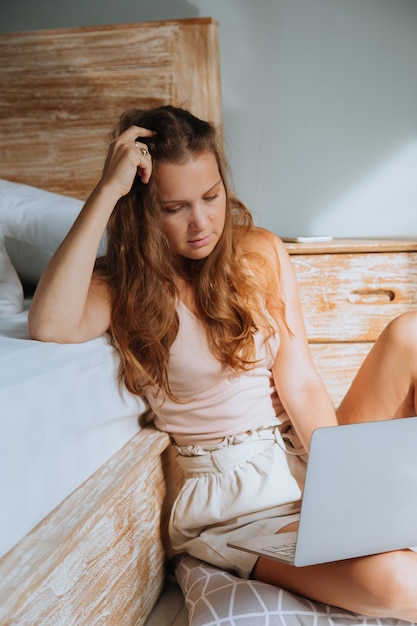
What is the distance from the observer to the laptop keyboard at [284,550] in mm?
844

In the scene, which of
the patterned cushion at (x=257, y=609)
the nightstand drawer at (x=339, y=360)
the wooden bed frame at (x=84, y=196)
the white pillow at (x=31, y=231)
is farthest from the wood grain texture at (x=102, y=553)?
the nightstand drawer at (x=339, y=360)

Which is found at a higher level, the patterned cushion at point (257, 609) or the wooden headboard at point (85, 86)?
the wooden headboard at point (85, 86)

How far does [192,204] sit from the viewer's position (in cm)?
111

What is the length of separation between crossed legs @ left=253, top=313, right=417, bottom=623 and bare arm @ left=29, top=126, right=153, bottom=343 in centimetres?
45

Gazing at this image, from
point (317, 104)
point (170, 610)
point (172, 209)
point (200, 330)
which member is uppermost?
point (317, 104)

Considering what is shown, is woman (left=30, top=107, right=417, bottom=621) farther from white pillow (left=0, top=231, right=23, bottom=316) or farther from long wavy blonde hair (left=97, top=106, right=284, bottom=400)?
white pillow (left=0, top=231, right=23, bottom=316)

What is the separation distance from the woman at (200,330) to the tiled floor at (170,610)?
0.34 ft

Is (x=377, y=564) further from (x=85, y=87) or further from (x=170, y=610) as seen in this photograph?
(x=85, y=87)

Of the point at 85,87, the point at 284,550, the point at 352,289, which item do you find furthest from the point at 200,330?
the point at 85,87

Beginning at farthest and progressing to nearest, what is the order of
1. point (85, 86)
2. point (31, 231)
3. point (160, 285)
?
1. point (85, 86)
2. point (31, 231)
3. point (160, 285)

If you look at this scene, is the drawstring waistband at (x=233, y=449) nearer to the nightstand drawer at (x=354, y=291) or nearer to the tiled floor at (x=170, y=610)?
the tiled floor at (x=170, y=610)

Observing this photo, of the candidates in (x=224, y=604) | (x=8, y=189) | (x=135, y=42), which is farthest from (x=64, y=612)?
(x=135, y=42)

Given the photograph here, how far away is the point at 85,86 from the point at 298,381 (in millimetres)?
1141

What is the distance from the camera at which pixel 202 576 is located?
3.74 feet
